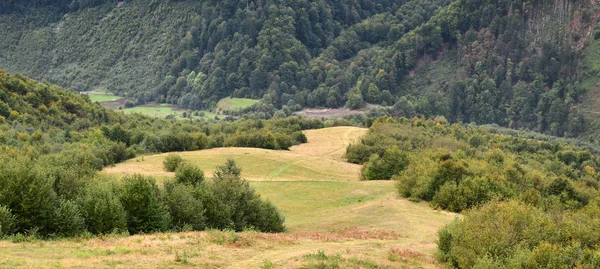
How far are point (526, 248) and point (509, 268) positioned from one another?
2323 mm

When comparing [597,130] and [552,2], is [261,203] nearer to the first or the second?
[597,130]

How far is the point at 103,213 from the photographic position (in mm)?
35781

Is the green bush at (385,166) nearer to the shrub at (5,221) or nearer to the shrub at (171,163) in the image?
the shrub at (171,163)

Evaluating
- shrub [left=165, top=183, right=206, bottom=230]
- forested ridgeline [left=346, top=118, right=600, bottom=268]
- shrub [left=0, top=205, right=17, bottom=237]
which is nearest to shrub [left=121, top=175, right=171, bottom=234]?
shrub [left=165, top=183, right=206, bottom=230]

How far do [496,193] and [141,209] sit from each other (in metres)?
34.2

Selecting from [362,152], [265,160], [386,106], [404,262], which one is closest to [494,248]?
[404,262]

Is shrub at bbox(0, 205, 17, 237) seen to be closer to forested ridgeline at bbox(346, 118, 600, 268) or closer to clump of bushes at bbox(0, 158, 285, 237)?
clump of bushes at bbox(0, 158, 285, 237)

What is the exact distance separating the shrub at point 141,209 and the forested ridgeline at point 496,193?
693 inches

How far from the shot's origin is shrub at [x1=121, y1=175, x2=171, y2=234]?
125 ft

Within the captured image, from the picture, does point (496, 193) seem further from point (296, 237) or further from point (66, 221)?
point (66, 221)

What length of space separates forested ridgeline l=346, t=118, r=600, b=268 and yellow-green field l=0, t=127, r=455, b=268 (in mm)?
2417

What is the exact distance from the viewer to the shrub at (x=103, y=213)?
3566 centimetres

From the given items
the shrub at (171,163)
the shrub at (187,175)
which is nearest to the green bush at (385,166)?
the shrub at (171,163)

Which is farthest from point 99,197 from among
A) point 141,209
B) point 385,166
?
point 385,166
